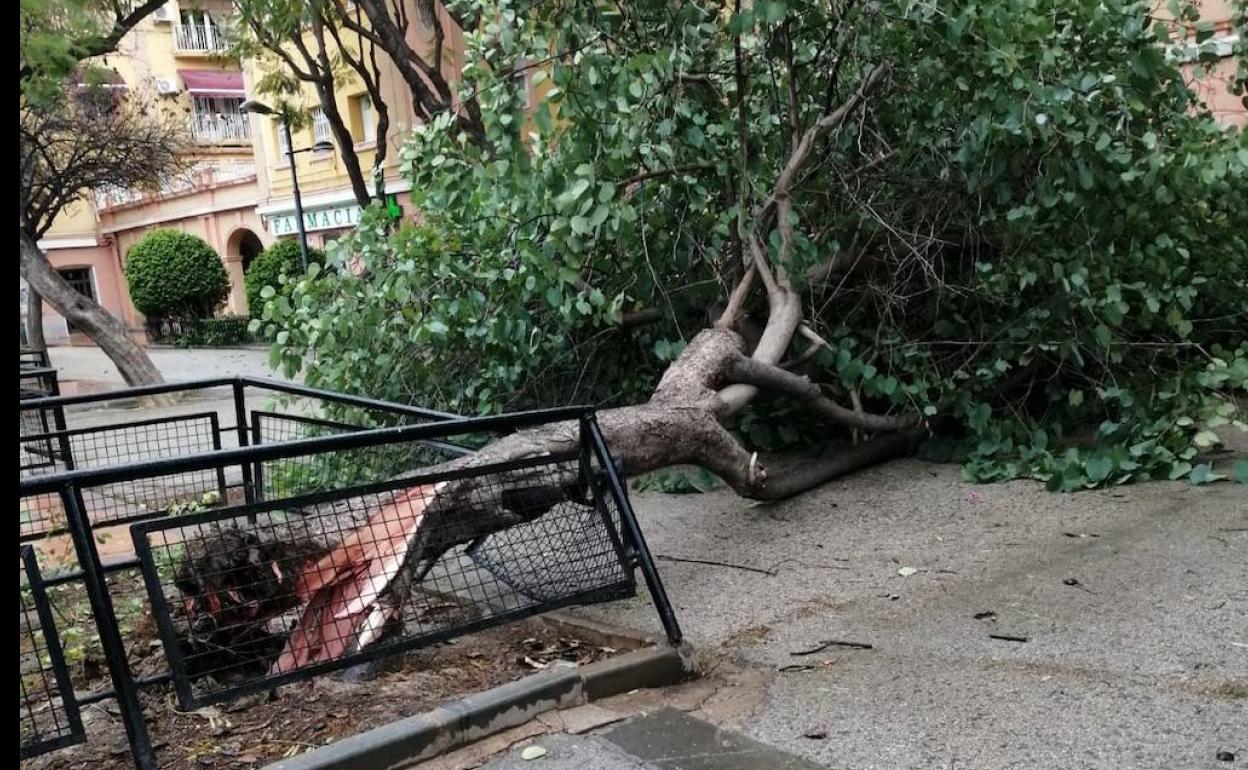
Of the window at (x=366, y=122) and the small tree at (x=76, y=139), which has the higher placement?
the window at (x=366, y=122)

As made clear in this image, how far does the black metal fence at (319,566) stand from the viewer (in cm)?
332

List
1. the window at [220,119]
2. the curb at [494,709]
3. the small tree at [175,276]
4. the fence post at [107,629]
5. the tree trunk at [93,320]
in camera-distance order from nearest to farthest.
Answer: the fence post at [107,629] < the curb at [494,709] < the tree trunk at [93,320] < the small tree at [175,276] < the window at [220,119]

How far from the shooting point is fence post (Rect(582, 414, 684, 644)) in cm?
427

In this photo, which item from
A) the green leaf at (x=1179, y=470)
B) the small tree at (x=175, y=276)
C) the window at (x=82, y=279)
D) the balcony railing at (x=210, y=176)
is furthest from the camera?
the window at (x=82, y=279)

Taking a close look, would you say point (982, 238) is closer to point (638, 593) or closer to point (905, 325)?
point (905, 325)

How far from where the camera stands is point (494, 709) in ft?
12.0

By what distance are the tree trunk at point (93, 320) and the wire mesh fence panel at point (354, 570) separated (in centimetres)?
1285

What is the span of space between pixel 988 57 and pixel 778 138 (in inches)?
75.9

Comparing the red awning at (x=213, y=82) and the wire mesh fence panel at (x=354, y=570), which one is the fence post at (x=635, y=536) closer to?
the wire mesh fence panel at (x=354, y=570)

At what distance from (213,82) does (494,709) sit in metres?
41.0

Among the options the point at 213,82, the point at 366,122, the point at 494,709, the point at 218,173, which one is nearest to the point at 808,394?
the point at 494,709

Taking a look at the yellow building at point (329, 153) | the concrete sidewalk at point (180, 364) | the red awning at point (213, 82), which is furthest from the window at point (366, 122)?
the red awning at point (213, 82)

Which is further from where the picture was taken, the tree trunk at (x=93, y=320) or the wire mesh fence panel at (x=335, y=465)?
the tree trunk at (x=93, y=320)

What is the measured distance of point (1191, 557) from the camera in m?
5.05
